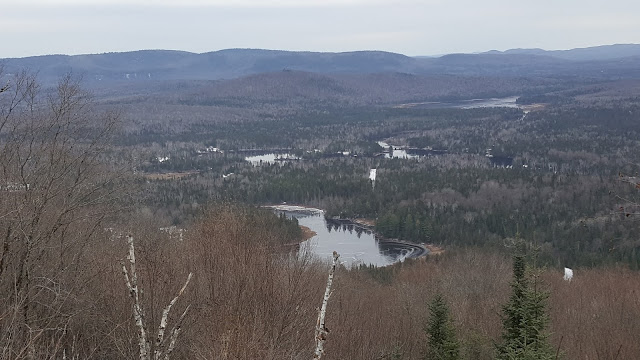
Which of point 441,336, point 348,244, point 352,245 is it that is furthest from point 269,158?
point 441,336

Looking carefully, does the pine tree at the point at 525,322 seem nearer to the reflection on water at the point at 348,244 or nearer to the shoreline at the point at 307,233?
the reflection on water at the point at 348,244

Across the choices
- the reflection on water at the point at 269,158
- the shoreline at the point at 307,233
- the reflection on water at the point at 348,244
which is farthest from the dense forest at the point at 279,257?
the reflection on water at the point at 269,158

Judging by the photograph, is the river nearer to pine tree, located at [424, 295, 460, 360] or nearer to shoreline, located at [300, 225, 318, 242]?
shoreline, located at [300, 225, 318, 242]

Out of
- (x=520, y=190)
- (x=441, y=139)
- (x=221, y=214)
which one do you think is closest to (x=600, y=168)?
(x=520, y=190)

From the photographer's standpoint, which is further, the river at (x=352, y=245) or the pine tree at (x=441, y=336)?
the river at (x=352, y=245)

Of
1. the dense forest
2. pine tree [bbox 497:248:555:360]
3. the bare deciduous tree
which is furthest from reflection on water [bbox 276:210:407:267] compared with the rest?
pine tree [bbox 497:248:555:360]

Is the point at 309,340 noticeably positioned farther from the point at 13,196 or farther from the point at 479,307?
the point at 479,307

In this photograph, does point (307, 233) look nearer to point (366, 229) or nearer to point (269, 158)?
point (366, 229)
